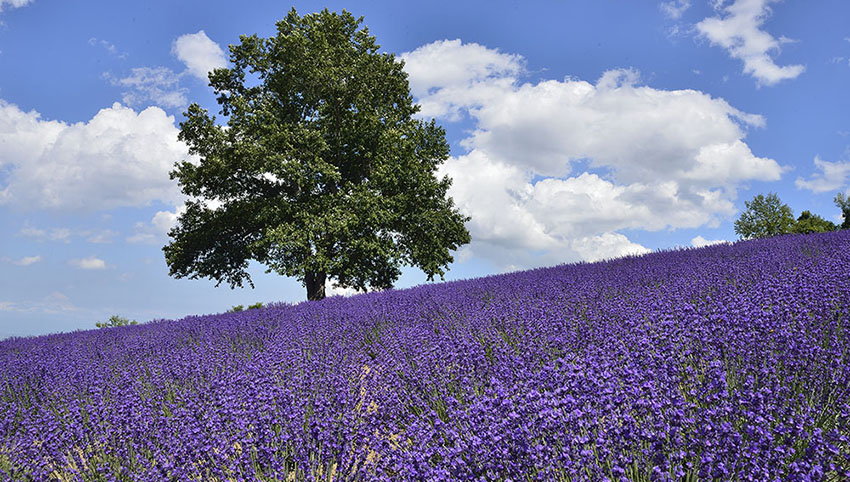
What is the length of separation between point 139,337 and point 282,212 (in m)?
5.80

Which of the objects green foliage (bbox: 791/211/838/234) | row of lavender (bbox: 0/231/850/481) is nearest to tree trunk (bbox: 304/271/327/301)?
row of lavender (bbox: 0/231/850/481)

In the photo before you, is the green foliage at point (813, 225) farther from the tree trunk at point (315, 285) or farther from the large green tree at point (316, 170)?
the tree trunk at point (315, 285)

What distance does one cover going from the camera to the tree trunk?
14859 millimetres

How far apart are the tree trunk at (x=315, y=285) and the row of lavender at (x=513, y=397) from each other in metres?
8.45

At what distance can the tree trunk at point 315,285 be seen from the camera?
1486 cm

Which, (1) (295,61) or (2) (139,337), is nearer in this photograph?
(2) (139,337)

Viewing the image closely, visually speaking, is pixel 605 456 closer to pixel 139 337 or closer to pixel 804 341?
pixel 804 341

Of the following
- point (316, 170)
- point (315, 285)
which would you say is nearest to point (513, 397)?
point (316, 170)

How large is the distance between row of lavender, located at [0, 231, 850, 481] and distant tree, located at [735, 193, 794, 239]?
36.8 metres

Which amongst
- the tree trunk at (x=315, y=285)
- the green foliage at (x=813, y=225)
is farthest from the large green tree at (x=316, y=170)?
the green foliage at (x=813, y=225)

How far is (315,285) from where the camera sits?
15070 millimetres

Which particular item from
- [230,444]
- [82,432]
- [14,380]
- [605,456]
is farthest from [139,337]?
[605,456]

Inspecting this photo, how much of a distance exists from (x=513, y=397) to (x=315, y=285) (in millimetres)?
13102

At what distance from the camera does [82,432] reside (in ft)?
11.2
